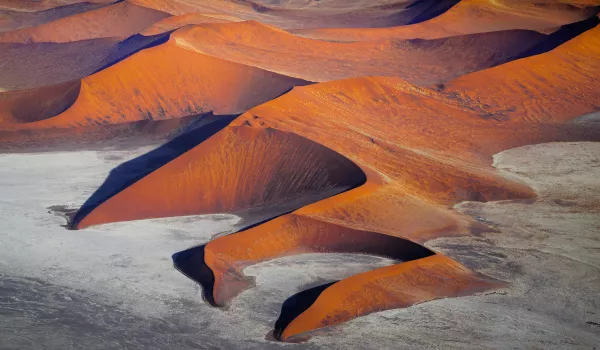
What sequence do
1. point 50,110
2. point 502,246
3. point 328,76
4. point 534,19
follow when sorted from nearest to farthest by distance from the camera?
point 502,246 < point 50,110 < point 328,76 < point 534,19

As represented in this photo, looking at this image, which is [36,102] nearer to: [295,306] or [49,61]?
[49,61]

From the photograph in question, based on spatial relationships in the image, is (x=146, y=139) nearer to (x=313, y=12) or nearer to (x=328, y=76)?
(x=328, y=76)

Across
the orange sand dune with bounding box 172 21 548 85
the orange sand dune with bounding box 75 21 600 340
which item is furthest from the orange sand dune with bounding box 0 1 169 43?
the orange sand dune with bounding box 75 21 600 340

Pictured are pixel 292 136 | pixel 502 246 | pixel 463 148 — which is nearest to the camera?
pixel 502 246

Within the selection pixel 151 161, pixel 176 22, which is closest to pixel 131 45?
pixel 176 22

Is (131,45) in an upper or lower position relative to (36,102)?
upper

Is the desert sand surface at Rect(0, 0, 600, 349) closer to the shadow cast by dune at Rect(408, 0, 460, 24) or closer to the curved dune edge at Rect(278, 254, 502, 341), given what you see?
the curved dune edge at Rect(278, 254, 502, 341)

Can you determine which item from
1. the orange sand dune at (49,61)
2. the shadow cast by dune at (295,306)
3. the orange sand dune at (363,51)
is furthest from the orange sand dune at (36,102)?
the shadow cast by dune at (295,306)

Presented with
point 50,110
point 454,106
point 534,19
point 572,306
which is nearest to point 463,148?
point 454,106
